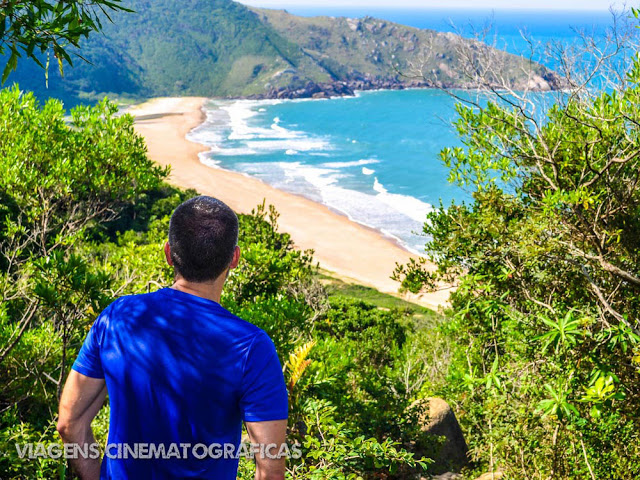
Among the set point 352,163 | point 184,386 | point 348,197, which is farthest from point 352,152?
point 184,386

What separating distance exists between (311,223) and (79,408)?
46208 mm

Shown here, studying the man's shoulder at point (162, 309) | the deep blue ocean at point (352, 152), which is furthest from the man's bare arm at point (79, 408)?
the deep blue ocean at point (352, 152)

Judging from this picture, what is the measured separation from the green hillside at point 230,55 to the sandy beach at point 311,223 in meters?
70.2

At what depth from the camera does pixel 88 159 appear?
9.79 metres

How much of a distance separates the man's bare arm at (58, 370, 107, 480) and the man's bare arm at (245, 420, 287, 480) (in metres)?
0.61

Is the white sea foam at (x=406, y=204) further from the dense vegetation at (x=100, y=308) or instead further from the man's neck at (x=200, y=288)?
the man's neck at (x=200, y=288)

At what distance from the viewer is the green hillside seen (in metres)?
143

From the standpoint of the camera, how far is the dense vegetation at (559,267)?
17.3 feet

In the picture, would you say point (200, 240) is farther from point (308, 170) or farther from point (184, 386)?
point (308, 170)

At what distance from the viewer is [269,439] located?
1.85 m

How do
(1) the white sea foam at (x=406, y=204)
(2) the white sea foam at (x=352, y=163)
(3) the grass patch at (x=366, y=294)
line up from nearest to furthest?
(3) the grass patch at (x=366, y=294) < (1) the white sea foam at (x=406, y=204) < (2) the white sea foam at (x=352, y=163)

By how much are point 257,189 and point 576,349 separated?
53444 mm

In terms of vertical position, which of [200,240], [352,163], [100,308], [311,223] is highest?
[200,240]

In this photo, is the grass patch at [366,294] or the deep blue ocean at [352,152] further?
the deep blue ocean at [352,152]
